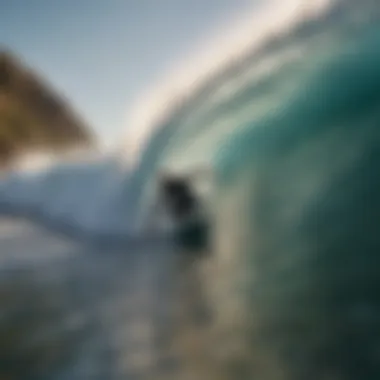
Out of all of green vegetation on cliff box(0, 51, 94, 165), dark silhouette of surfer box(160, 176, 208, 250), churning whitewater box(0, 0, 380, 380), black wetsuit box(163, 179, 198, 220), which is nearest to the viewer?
churning whitewater box(0, 0, 380, 380)

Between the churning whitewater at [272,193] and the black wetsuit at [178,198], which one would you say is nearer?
the churning whitewater at [272,193]

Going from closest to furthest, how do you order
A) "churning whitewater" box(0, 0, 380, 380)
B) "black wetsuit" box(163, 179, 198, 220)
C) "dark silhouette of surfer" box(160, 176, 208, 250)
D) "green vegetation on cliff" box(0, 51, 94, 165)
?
"churning whitewater" box(0, 0, 380, 380) → "dark silhouette of surfer" box(160, 176, 208, 250) → "black wetsuit" box(163, 179, 198, 220) → "green vegetation on cliff" box(0, 51, 94, 165)

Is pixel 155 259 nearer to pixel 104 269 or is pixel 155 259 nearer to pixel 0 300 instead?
pixel 104 269

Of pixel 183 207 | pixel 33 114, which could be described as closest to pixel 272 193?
pixel 183 207

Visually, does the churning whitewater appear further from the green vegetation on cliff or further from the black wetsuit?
the green vegetation on cliff

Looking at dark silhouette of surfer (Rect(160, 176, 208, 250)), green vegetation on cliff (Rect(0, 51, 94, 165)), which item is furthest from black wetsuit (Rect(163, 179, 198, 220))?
green vegetation on cliff (Rect(0, 51, 94, 165))

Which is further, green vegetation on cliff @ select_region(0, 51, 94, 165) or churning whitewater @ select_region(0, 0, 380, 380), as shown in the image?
green vegetation on cliff @ select_region(0, 51, 94, 165)

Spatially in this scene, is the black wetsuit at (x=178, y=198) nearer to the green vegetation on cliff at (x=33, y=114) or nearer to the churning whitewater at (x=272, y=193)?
the churning whitewater at (x=272, y=193)

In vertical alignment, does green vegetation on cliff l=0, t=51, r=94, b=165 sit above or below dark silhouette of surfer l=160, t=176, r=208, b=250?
above

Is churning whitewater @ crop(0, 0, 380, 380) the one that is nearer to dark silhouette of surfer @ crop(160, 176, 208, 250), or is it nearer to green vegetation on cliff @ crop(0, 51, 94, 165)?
dark silhouette of surfer @ crop(160, 176, 208, 250)

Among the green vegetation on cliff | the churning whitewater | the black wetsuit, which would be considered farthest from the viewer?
the green vegetation on cliff

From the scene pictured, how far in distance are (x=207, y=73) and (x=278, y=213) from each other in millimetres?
901

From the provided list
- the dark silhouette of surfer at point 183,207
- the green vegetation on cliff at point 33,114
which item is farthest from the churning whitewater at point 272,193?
the green vegetation on cliff at point 33,114

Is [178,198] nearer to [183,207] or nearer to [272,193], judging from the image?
[183,207]
